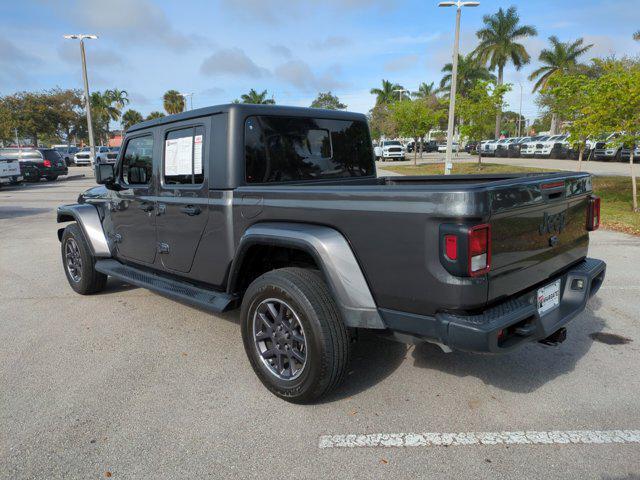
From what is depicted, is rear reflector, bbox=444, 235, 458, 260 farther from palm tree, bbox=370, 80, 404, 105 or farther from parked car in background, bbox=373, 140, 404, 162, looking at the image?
palm tree, bbox=370, 80, 404, 105

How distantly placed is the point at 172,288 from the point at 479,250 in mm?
2545

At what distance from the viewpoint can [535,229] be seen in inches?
109

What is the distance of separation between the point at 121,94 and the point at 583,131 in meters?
81.9

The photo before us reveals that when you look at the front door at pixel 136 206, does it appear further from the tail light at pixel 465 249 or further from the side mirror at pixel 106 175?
the tail light at pixel 465 249

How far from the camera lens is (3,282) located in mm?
6141

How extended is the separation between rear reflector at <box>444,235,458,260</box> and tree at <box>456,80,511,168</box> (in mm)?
24131

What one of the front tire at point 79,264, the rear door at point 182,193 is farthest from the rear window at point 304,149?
the front tire at point 79,264

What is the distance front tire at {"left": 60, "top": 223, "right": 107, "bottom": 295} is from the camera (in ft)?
16.9

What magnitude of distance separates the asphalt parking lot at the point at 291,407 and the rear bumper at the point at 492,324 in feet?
1.90

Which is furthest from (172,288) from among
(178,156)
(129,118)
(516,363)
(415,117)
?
(129,118)

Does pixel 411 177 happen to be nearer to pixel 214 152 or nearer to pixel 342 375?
pixel 214 152

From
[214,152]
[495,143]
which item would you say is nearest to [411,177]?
[214,152]

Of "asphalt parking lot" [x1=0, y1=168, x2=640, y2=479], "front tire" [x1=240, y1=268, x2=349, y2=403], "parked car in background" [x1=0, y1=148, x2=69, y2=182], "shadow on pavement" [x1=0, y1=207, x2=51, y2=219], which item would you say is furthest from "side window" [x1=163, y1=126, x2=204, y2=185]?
"parked car in background" [x1=0, y1=148, x2=69, y2=182]

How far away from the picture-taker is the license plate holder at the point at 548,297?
113 inches
